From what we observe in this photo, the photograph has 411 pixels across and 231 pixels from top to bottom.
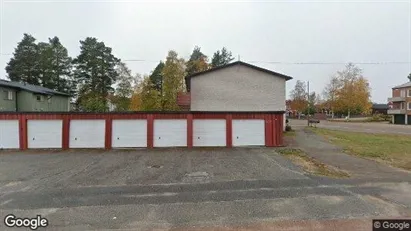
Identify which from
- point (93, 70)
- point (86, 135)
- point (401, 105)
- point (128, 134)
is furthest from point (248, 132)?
point (401, 105)

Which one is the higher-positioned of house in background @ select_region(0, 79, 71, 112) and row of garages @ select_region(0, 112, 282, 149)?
house in background @ select_region(0, 79, 71, 112)

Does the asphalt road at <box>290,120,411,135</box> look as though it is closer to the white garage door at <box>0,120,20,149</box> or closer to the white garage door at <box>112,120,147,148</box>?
the white garage door at <box>112,120,147,148</box>

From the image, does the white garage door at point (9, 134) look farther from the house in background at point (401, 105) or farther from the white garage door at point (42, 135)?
the house in background at point (401, 105)

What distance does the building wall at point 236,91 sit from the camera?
23516 mm

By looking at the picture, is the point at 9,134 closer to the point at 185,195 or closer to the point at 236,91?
the point at 185,195

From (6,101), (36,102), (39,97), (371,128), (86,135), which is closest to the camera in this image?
(86,135)

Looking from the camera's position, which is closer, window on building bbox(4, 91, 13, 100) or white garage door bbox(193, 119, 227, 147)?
white garage door bbox(193, 119, 227, 147)

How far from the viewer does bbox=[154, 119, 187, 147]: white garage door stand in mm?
18406

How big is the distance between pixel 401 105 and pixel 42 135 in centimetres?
6383

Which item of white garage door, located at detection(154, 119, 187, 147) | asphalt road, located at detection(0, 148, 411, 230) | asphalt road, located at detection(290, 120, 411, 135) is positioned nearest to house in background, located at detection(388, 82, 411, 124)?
asphalt road, located at detection(290, 120, 411, 135)

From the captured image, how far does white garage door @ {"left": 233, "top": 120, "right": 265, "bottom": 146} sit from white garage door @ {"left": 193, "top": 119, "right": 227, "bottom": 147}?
0.83 m

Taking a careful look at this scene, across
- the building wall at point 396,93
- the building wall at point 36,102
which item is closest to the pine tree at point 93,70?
the building wall at point 36,102

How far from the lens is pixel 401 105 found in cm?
5638

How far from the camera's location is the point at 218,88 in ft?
77.4
